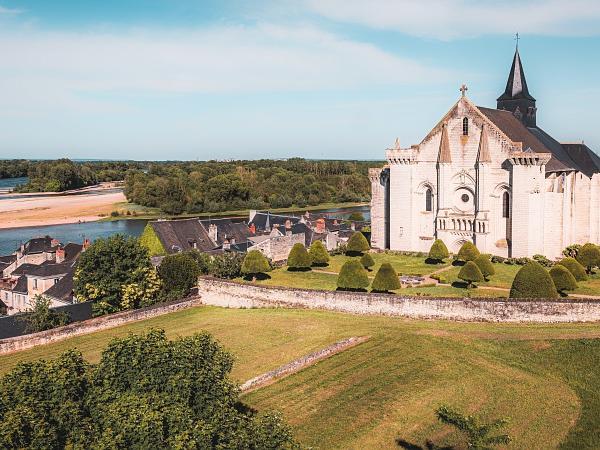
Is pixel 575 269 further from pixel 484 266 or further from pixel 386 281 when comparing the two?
pixel 386 281

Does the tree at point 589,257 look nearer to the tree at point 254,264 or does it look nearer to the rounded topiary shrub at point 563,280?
the rounded topiary shrub at point 563,280

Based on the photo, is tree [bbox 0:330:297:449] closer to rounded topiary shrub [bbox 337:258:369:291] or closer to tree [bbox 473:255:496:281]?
rounded topiary shrub [bbox 337:258:369:291]

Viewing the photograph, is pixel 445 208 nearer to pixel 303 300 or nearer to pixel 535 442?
pixel 303 300

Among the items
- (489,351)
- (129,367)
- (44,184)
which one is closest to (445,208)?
(489,351)

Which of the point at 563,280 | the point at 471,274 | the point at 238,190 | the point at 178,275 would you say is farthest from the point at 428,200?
the point at 238,190

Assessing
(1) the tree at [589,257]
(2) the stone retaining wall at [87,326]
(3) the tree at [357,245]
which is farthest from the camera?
(3) the tree at [357,245]

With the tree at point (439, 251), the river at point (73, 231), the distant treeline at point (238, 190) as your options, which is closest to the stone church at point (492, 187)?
the tree at point (439, 251)
